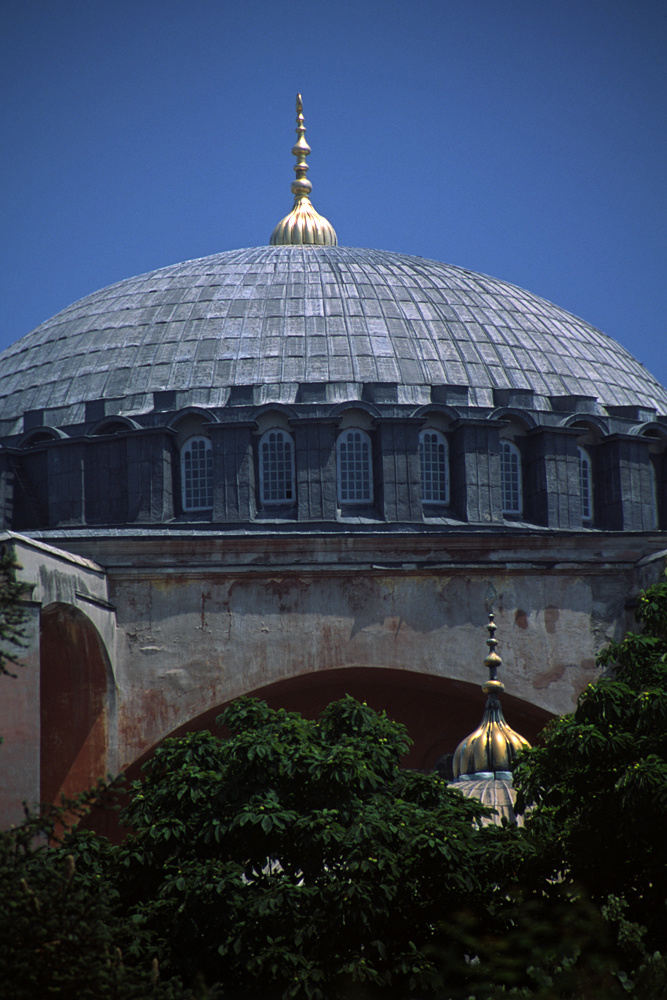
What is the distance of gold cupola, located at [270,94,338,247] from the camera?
38.2 meters

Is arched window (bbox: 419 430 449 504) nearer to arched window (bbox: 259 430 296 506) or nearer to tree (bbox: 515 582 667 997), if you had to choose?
arched window (bbox: 259 430 296 506)

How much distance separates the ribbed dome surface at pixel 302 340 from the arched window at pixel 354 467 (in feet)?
4.98

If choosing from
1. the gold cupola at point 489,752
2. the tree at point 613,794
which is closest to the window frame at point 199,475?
the gold cupola at point 489,752

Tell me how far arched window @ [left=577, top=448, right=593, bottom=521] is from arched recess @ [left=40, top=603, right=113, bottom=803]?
10384 mm

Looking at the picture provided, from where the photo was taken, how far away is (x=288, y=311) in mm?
31422

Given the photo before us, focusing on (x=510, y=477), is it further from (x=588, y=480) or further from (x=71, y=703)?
(x=71, y=703)

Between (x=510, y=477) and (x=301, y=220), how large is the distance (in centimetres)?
1219

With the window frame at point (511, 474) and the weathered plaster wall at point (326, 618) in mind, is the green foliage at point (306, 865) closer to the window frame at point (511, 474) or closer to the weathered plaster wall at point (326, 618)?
the weathered plaster wall at point (326, 618)

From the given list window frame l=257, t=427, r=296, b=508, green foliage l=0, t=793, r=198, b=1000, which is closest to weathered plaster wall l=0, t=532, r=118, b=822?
window frame l=257, t=427, r=296, b=508

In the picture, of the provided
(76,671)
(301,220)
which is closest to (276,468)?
(76,671)

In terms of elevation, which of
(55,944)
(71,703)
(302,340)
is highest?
(302,340)

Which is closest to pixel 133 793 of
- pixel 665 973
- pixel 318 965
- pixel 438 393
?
pixel 318 965

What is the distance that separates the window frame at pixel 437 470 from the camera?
28.3 metres

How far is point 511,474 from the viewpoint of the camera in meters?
29.2
